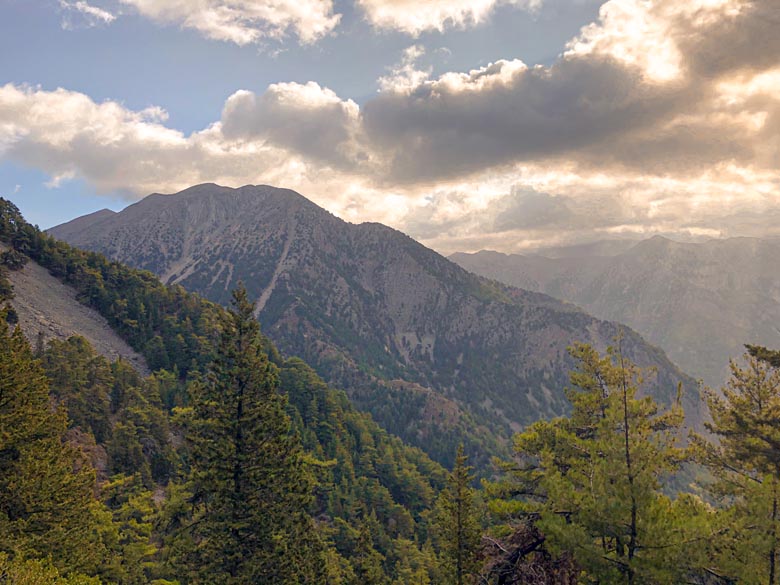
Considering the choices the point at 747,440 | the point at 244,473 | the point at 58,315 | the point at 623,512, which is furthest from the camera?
the point at 58,315

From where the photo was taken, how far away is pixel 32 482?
69.1 feet

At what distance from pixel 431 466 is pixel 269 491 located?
108 m

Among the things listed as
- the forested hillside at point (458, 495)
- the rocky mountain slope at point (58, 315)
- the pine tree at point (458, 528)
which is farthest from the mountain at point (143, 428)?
the pine tree at point (458, 528)

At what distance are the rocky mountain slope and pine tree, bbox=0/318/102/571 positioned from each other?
62976mm

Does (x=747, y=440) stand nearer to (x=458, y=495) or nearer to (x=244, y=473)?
(x=458, y=495)

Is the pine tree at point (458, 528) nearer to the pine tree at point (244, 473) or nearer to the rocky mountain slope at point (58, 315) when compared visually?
the pine tree at point (244, 473)

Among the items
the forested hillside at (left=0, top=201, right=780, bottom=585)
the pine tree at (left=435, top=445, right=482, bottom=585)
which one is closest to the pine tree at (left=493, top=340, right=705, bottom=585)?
the forested hillside at (left=0, top=201, right=780, bottom=585)

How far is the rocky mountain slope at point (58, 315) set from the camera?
256 feet

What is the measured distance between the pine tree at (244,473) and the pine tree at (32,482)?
5.73m

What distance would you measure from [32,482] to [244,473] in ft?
31.4

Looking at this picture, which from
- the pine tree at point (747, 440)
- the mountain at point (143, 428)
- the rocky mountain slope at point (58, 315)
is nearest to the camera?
the pine tree at point (747, 440)

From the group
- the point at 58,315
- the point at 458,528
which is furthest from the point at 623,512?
the point at 58,315

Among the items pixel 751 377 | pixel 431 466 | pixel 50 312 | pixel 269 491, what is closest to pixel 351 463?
pixel 431 466

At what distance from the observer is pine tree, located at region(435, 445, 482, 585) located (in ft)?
93.2
